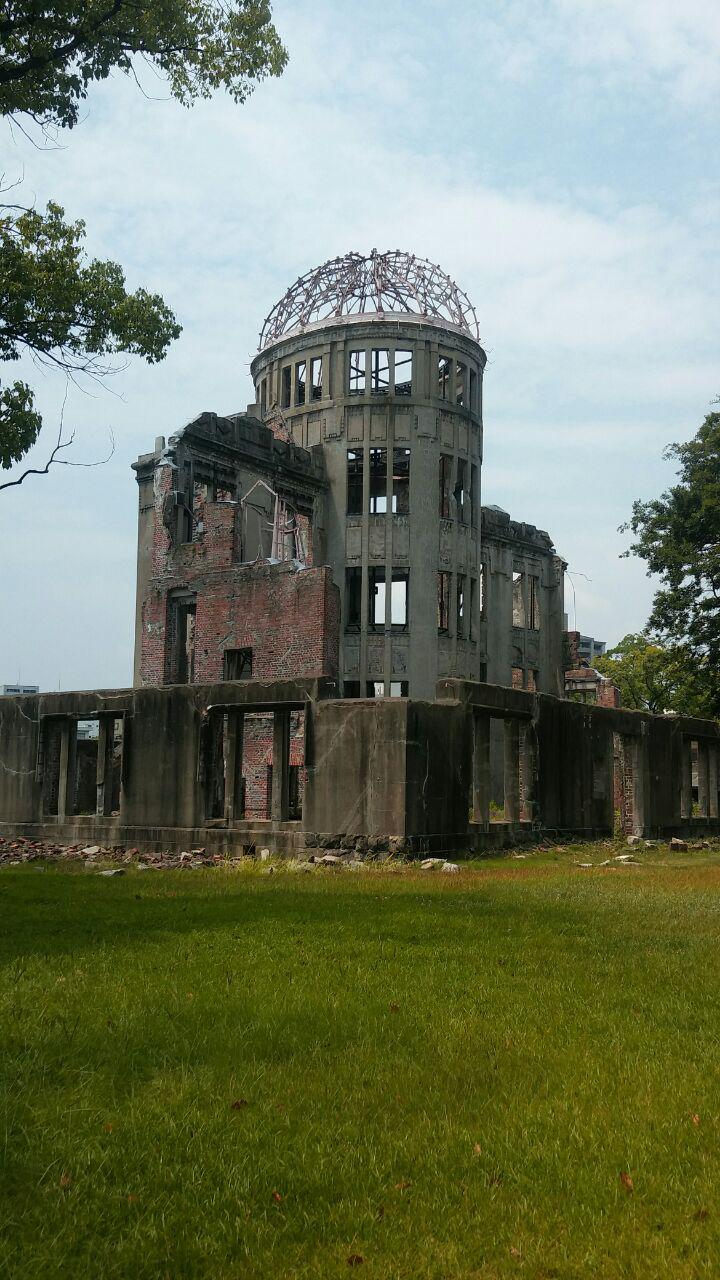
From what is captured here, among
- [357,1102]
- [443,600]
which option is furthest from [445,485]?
[357,1102]

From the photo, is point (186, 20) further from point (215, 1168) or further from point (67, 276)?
point (215, 1168)

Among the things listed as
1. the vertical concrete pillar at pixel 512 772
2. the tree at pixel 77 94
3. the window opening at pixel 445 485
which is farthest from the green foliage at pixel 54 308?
the window opening at pixel 445 485

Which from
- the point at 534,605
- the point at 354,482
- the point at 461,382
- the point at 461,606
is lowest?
the point at 461,606

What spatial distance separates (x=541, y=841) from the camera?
20375mm

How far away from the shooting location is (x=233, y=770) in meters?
18.8

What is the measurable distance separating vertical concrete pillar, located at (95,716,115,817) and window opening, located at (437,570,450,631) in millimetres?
15556

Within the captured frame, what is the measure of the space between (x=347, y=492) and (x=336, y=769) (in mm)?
18272

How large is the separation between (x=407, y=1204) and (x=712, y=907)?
7.71 metres

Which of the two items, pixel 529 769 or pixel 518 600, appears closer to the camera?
pixel 529 769

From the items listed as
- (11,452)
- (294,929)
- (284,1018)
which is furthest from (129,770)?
(284,1018)

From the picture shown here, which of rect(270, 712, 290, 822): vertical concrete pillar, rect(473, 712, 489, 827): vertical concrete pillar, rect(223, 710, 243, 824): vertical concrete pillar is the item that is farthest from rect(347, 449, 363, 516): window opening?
rect(270, 712, 290, 822): vertical concrete pillar

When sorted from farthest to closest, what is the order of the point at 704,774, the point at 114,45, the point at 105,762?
the point at 704,774
the point at 105,762
the point at 114,45

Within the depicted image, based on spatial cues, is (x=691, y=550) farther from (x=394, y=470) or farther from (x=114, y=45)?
(x=114, y=45)

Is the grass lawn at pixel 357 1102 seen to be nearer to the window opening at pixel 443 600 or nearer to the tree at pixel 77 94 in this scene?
the tree at pixel 77 94
